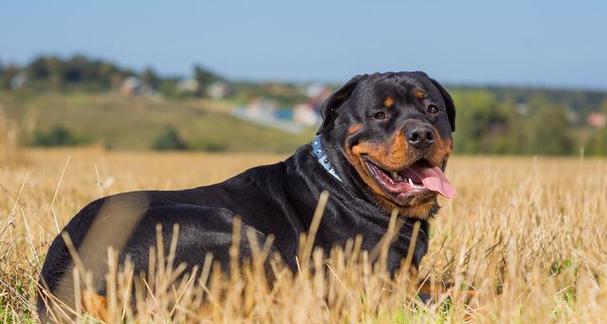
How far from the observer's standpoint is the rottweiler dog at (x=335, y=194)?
481cm

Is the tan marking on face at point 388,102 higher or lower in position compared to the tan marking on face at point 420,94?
lower

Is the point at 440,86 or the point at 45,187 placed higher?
the point at 440,86

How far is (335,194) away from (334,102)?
63 centimetres

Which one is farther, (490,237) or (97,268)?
(490,237)

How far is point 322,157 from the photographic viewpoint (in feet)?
18.3

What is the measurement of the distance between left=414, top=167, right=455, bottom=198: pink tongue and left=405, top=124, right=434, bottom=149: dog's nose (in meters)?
0.27

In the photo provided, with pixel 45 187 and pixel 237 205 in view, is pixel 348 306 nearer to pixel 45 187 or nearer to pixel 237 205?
pixel 237 205

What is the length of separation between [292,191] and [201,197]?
59 cm

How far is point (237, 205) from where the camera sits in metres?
5.30

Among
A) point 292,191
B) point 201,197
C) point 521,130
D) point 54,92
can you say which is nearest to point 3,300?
point 201,197

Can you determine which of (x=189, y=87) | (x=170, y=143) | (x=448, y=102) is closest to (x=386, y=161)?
(x=448, y=102)

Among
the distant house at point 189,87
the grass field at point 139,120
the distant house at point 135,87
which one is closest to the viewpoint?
the grass field at point 139,120

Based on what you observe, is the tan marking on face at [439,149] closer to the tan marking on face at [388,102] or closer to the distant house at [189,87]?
the tan marking on face at [388,102]

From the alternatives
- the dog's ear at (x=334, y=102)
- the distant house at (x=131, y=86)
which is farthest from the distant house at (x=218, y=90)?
the dog's ear at (x=334, y=102)
